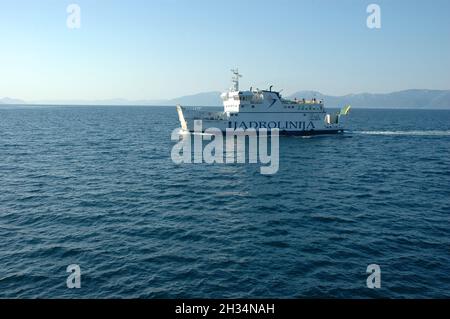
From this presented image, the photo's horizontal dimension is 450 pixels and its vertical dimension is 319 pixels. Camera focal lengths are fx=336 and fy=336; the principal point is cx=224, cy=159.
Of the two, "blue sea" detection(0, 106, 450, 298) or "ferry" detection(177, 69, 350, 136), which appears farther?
"ferry" detection(177, 69, 350, 136)

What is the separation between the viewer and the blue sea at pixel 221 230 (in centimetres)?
1579

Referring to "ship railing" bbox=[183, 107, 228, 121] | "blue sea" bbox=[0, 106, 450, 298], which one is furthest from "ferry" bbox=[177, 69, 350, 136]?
"blue sea" bbox=[0, 106, 450, 298]

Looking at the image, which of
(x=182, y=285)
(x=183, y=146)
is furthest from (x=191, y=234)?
(x=183, y=146)

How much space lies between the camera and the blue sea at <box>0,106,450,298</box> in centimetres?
1579

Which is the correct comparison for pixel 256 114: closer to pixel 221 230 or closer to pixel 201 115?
pixel 201 115

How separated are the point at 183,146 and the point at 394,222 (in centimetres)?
4208

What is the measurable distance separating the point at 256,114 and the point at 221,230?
49.3m

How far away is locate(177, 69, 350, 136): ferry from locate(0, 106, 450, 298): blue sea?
84.8 feet

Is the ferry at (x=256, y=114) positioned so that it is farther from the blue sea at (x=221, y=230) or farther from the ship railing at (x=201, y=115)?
the blue sea at (x=221, y=230)

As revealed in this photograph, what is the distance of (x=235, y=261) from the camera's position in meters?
18.0

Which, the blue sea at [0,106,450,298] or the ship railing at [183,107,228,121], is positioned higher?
the ship railing at [183,107,228,121]

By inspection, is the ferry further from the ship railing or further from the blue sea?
the blue sea
